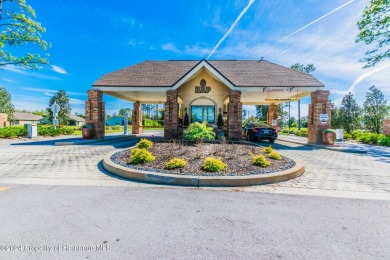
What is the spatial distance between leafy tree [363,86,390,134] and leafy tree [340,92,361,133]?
1.72m

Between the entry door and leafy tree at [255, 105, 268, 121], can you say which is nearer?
the entry door

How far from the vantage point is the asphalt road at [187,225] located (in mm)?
2268

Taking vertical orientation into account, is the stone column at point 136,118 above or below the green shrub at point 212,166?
above

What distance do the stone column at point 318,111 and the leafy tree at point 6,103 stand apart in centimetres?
6060

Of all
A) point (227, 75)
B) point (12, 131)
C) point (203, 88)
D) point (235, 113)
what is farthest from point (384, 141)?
point (12, 131)

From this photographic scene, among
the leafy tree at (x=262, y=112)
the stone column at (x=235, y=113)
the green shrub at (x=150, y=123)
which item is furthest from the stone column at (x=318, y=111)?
the green shrub at (x=150, y=123)

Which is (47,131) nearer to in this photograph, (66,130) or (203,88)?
(66,130)

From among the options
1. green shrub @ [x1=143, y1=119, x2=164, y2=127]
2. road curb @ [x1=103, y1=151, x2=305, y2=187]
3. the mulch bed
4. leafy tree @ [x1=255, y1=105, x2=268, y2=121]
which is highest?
leafy tree @ [x1=255, y1=105, x2=268, y2=121]

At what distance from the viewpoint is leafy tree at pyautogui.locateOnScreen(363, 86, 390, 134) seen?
70.5 feet

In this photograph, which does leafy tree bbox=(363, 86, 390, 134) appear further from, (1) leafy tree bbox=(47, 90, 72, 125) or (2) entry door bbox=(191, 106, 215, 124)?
(1) leafy tree bbox=(47, 90, 72, 125)

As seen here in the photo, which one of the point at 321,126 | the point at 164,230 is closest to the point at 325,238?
the point at 164,230

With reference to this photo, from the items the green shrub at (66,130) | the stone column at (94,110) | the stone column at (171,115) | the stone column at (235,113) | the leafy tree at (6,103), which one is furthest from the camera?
the leafy tree at (6,103)

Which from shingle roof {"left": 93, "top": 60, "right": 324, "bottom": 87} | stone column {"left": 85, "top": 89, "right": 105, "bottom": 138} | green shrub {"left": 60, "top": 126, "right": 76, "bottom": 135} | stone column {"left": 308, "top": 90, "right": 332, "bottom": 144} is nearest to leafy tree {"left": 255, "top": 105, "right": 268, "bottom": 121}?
shingle roof {"left": 93, "top": 60, "right": 324, "bottom": 87}

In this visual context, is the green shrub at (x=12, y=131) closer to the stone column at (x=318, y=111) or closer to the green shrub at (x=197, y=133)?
the green shrub at (x=197, y=133)
